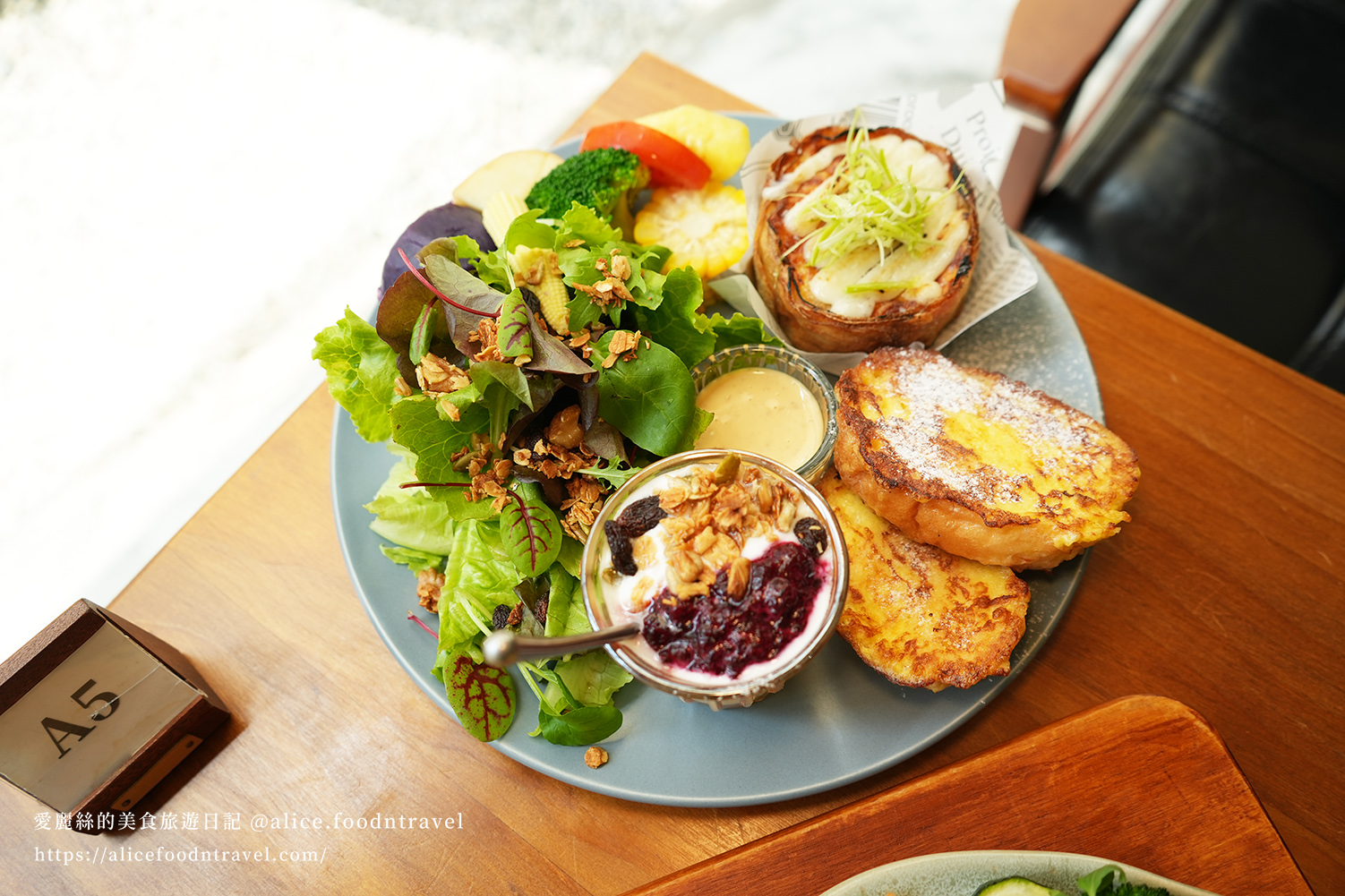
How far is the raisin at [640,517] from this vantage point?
1647mm

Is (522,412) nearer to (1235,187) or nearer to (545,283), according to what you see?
(545,283)

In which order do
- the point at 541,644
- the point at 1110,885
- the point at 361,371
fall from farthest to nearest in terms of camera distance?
1. the point at 361,371
2. the point at 1110,885
3. the point at 541,644

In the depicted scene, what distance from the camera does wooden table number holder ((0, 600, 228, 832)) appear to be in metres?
1.66

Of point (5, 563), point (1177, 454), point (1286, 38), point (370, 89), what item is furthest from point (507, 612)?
point (1286, 38)

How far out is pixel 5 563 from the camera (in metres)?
2.87

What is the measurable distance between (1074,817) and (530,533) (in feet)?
4.11

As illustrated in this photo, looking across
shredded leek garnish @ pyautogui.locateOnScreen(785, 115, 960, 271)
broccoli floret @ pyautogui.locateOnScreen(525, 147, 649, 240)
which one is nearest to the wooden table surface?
Answer: shredded leek garnish @ pyautogui.locateOnScreen(785, 115, 960, 271)

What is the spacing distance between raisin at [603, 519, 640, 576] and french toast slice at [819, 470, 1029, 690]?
492mm

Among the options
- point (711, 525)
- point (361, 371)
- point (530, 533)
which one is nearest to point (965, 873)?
point (711, 525)

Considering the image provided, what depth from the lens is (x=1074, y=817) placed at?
1.55 metres

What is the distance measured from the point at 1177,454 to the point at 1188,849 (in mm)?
1027

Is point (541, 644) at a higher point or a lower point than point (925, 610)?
higher

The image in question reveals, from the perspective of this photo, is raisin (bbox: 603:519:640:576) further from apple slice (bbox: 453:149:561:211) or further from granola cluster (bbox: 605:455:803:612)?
apple slice (bbox: 453:149:561:211)

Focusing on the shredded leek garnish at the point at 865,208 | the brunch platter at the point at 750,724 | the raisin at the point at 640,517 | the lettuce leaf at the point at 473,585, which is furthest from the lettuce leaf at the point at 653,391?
the shredded leek garnish at the point at 865,208
